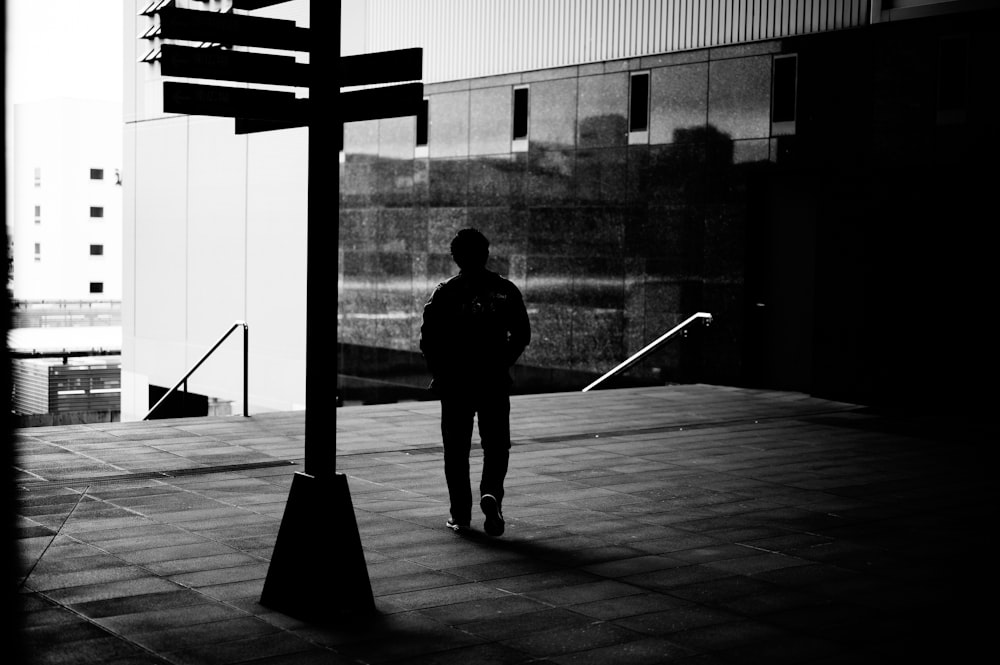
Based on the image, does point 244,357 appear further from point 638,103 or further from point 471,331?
point 638,103

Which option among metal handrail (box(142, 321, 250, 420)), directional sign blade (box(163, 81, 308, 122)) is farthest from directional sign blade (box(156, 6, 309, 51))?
metal handrail (box(142, 321, 250, 420))

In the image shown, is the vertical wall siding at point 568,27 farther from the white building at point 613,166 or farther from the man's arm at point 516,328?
the man's arm at point 516,328

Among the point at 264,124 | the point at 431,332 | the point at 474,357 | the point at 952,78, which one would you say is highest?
the point at 952,78

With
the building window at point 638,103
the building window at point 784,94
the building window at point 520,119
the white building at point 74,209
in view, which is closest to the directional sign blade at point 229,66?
the building window at point 784,94

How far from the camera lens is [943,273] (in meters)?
12.9

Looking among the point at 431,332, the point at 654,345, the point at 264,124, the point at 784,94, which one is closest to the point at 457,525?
the point at 431,332

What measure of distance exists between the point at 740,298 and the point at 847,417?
296 centimetres

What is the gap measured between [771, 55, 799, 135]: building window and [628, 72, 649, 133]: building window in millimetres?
2054

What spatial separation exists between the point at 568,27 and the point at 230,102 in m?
12.9

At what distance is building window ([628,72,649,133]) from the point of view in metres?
16.0

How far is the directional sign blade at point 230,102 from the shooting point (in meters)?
4.83

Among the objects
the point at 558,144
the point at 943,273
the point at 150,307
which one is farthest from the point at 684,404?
the point at 150,307

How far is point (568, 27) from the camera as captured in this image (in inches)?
675

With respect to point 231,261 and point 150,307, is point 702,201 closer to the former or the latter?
point 231,261
